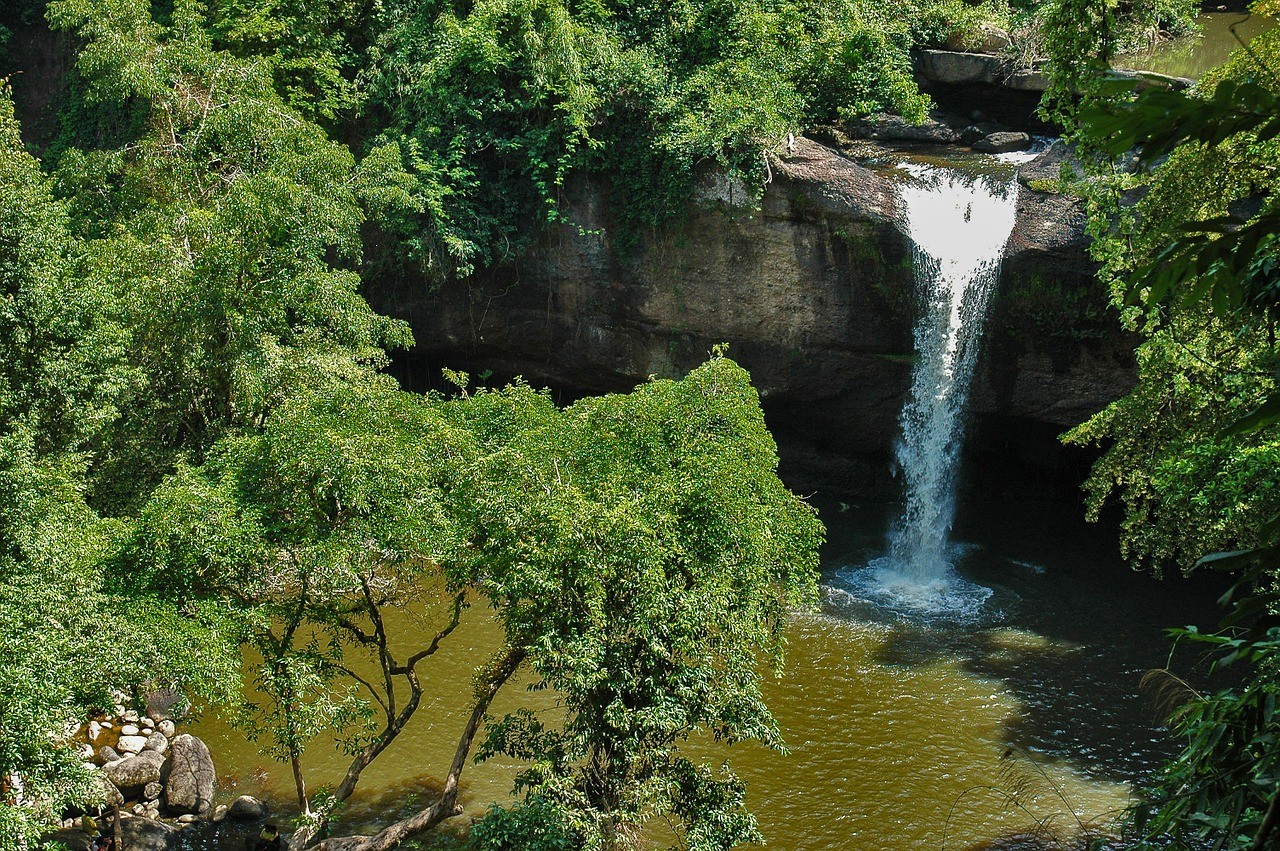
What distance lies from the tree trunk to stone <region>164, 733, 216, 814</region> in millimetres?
2356

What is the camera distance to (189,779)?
1127cm

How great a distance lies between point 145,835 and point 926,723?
29.0 ft

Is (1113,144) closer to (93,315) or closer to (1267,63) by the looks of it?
(1267,63)

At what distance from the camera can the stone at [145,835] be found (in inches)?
408

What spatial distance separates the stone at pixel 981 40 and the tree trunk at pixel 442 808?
637 inches

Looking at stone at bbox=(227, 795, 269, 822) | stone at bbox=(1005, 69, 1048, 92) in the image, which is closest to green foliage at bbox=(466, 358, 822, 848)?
stone at bbox=(227, 795, 269, 822)

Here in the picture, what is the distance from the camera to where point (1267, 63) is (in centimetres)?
1005

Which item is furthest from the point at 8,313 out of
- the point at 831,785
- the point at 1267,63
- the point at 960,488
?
the point at 960,488

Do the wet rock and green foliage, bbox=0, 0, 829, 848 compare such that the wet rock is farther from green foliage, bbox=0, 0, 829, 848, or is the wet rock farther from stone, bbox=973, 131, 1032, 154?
stone, bbox=973, 131, 1032, 154

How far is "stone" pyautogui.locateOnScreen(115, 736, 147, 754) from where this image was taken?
1190 cm

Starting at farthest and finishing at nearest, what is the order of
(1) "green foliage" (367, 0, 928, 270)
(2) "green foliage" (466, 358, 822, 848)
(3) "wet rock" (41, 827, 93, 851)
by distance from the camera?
(1) "green foliage" (367, 0, 928, 270) → (3) "wet rock" (41, 827, 93, 851) → (2) "green foliage" (466, 358, 822, 848)

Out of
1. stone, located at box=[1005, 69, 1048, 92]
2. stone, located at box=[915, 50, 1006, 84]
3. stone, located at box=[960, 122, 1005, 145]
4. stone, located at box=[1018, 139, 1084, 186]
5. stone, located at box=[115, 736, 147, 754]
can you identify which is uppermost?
stone, located at box=[915, 50, 1006, 84]

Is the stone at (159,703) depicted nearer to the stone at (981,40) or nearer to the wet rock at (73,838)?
the wet rock at (73,838)

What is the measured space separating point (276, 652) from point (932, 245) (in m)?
12.1
